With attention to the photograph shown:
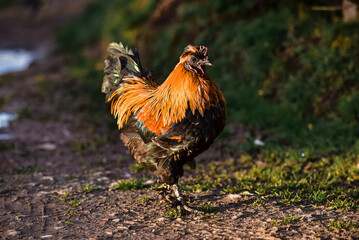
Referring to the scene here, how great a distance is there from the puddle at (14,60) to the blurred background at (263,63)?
2.81 metres

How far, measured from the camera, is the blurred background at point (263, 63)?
7.74 meters

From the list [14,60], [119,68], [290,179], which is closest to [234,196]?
[290,179]

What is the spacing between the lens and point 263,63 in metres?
9.38

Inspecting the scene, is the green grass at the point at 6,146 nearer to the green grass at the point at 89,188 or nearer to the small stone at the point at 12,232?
the green grass at the point at 89,188

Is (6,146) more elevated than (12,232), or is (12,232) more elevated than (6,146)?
(6,146)

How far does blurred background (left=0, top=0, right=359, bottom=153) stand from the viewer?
305 inches

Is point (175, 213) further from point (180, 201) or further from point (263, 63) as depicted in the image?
point (263, 63)

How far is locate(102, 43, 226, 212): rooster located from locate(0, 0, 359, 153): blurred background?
300 centimetres

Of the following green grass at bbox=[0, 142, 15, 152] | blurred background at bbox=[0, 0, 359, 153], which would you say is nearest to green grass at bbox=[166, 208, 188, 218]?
blurred background at bbox=[0, 0, 359, 153]

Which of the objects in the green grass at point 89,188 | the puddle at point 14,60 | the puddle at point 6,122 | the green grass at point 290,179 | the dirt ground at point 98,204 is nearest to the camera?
the dirt ground at point 98,204

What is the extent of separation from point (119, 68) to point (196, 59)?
5.29 ft

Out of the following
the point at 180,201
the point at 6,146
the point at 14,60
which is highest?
the point at 14,60

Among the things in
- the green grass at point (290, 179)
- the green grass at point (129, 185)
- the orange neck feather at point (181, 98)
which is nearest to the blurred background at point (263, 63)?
the green grass at point (290, 179)

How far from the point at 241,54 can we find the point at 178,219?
6401 millimetres
